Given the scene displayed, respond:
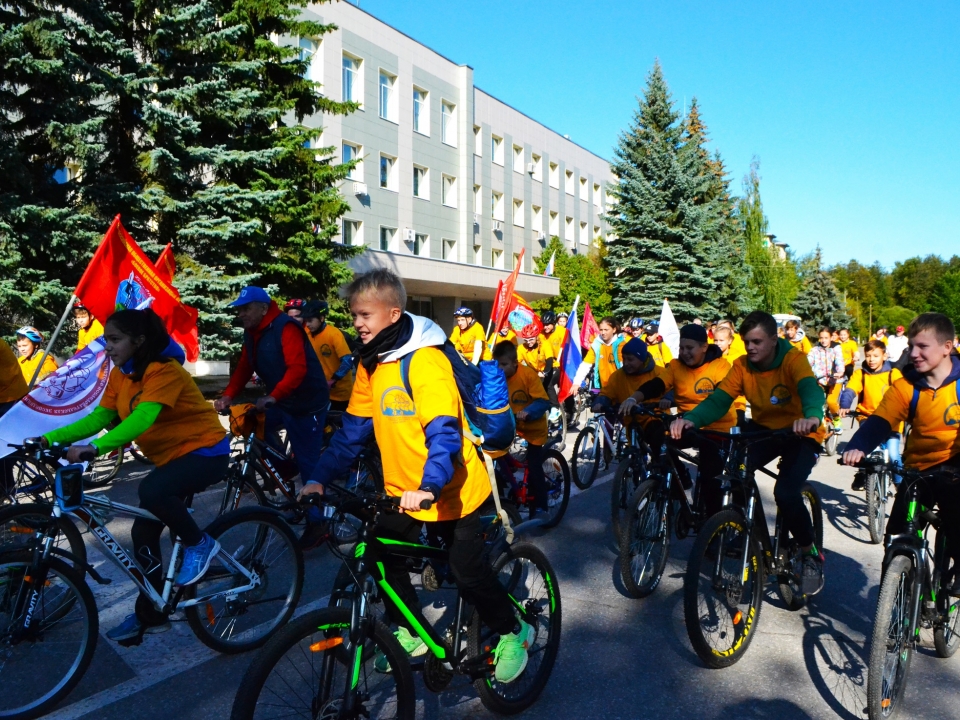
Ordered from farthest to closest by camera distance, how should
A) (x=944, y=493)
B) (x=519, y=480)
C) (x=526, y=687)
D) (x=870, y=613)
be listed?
1. (x=519, y=480)
2. (x=870, y=613)
3. (x=944, y=493)
4. (x=526, y=687)

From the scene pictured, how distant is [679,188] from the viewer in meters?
35.8

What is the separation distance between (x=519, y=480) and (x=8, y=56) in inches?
491

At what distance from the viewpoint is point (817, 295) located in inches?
2464

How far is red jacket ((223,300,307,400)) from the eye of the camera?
6.52 metres

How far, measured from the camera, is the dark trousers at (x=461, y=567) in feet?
11.0

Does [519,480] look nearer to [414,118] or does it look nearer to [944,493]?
[944,493]

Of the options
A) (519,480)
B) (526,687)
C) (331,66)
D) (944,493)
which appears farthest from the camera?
(331,66)

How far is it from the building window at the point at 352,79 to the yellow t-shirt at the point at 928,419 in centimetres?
3095

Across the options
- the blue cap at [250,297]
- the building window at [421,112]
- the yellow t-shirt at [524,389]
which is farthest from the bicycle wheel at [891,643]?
the building window at [421,112]

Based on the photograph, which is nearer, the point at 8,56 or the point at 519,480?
the point at 519,480

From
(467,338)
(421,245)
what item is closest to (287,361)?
(467,338)

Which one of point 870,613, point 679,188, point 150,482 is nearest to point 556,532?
point 870,613

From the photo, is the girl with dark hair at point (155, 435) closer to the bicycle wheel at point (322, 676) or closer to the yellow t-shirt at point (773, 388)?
the bicycle wheel at point (322, 676)

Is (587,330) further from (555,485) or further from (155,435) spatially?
(155,435)
